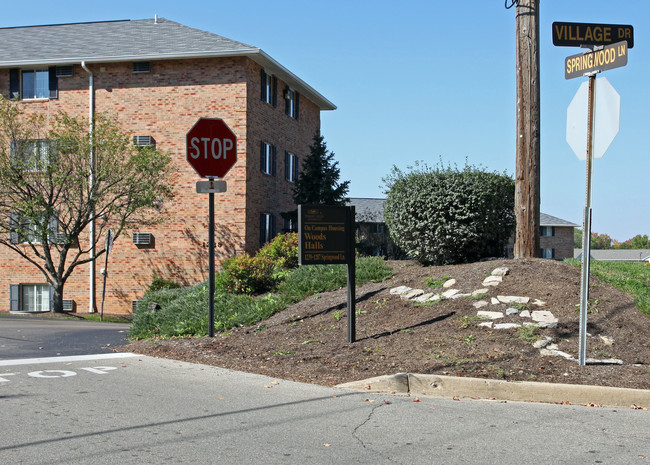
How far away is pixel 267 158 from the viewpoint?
88.1 ft

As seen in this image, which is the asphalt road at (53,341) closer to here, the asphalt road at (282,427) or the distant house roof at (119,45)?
the asphalt road at (282,427)

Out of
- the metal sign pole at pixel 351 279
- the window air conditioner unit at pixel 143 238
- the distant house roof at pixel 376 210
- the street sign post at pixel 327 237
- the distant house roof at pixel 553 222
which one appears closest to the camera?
the metal sign pole at pixel 351 279

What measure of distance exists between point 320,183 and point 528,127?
1641 centimetres

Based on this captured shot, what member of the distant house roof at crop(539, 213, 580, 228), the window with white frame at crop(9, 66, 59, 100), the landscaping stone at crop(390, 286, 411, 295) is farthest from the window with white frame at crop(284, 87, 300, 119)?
the distant house roof at crop(539, 213, 580, 228)

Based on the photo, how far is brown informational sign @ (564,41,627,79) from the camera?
7872mm

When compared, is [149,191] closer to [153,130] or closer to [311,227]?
[153,130]

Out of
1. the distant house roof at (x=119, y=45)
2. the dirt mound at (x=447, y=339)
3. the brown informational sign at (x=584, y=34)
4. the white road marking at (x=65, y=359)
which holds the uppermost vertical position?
the distant house roof at (x=119, y=45)

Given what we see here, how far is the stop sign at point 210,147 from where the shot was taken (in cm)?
1131

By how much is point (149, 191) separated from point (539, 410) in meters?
19.1

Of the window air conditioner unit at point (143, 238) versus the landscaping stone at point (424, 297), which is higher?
the window air conditioner unit at point (143, 238)

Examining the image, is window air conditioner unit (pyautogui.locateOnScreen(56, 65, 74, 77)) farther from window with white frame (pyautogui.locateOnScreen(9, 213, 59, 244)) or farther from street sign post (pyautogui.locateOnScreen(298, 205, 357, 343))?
street sign post (pyautogui.locateOnScreen(298, 205, 357, 343))

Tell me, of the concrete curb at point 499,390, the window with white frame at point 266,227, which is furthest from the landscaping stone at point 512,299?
the window with white frame at point 266,227

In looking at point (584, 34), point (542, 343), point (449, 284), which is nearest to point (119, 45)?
point (449, 284)

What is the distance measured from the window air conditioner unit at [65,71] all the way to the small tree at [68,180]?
2.36m
